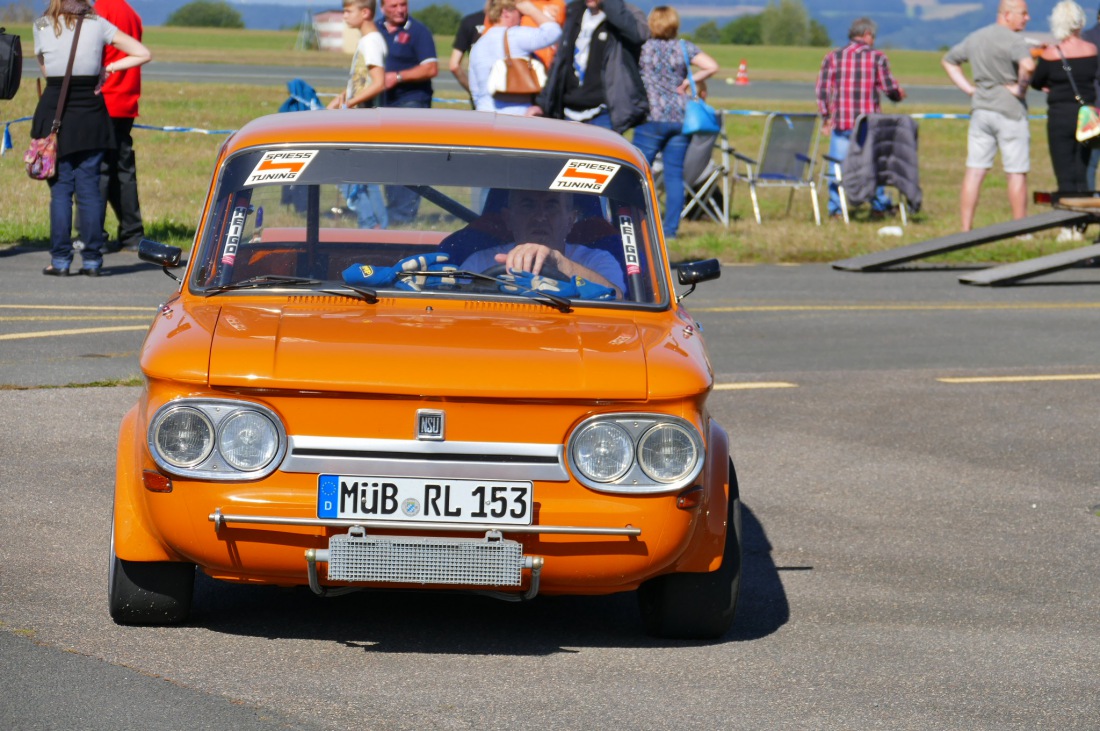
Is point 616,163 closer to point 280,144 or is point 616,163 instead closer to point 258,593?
point 280,144

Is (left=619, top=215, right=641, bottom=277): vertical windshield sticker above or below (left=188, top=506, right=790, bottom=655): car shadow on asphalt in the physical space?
above

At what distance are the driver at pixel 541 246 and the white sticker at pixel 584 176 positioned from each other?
39 millimetres

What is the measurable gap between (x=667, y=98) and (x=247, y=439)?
11786 mm

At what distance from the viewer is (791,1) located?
140 meters

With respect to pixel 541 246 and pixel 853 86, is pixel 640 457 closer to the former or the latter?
pixel 541 246

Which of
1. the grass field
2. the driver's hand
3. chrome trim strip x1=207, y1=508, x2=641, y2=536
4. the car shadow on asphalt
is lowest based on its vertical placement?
the grass field

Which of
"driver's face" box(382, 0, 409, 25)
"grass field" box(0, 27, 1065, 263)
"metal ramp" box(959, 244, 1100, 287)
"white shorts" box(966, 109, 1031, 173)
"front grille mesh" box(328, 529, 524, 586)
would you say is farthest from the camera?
"white shorts" box(966, 109, 1031, 173)

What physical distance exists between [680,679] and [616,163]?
6.82 feet

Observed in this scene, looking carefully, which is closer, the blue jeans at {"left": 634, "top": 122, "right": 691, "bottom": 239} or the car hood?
the car hood

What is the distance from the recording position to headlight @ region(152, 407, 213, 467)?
15.8ft

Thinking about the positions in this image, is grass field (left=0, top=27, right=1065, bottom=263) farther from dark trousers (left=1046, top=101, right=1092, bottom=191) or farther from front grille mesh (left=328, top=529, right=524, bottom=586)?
front grille mesh (left=328, top=529, right=524, bottom=586)

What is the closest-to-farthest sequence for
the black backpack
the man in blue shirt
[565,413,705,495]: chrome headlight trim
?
[565,413,705,495]: chrome headlight trim → the black backpack → the man in blue shirt

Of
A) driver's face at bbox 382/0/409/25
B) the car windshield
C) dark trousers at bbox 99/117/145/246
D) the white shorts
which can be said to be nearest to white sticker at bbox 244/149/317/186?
the car windshield

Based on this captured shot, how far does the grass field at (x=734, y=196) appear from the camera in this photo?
17.0 metres
